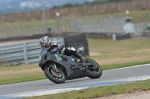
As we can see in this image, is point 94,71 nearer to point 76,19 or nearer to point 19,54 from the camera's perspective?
point 19,54

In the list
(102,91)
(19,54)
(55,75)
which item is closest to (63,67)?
(55,75)

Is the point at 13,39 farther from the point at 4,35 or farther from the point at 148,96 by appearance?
the point at 148,96

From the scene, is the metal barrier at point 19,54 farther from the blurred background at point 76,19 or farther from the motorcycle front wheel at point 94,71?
the blurred background at point 76,19

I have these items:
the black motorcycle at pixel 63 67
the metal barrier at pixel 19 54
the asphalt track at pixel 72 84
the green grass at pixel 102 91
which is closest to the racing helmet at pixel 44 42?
the black motorcycle at pixel 63 67

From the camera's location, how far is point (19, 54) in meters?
25.0

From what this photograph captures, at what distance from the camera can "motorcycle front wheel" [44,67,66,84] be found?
12.9 metres

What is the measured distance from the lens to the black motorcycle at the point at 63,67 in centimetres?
1287

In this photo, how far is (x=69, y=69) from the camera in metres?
13.1

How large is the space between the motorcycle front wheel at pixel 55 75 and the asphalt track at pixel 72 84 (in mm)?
159

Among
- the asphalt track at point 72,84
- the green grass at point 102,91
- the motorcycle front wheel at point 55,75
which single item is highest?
the motorcycle front wheel at point 55,75

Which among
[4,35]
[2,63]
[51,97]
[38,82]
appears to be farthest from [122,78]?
Result: [4,35]

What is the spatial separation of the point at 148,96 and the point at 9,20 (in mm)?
88332

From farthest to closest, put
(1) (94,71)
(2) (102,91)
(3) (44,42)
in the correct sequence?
(1) (94,71) → (3) (44,42) → (2) (102,91)

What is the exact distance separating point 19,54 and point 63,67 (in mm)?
12212
